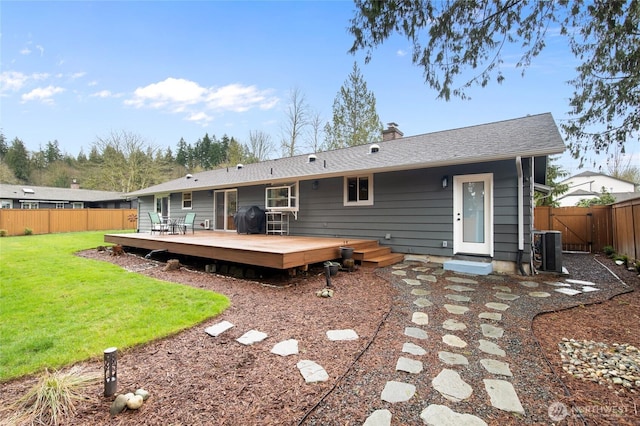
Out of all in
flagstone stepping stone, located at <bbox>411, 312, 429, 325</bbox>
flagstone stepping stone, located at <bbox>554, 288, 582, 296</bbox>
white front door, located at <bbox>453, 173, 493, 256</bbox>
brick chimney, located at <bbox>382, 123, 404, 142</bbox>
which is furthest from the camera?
brick chimney, located at <bbox>382, 123, 404, 142</bbox>

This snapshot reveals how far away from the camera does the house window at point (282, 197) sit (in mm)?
8917

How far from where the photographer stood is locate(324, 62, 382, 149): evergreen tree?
1809 cm

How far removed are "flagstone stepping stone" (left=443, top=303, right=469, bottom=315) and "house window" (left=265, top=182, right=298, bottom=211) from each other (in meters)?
5.67

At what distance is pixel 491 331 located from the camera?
317 cm

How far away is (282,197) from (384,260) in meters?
4.18

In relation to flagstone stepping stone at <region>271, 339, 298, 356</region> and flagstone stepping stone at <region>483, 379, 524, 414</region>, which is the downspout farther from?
flagstone stepping stone at <region>271, 339, 298, 356</region>

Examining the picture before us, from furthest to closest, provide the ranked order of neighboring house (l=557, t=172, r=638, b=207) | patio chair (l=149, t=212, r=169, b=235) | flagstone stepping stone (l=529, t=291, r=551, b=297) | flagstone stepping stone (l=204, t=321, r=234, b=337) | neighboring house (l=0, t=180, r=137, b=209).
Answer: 1. neighboring house (l=557, t=172, r=638, b=207)
2. neighboring house (l=0, t=180, r=137, b=209)
3. patio chair (l=149, t=212, r=169, b=235)
4. flagstone stepping stone (l=529, t=291, r=551, b=297)
5. flagstone stepping stone (l=204, t=321, r=234, b=337)

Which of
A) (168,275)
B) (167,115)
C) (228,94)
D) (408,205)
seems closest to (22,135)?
(167,115)

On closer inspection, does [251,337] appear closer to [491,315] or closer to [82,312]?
[82,312]

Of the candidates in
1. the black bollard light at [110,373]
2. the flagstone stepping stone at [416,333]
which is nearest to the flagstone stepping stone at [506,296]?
the flagstone stepping stone at [416,333]

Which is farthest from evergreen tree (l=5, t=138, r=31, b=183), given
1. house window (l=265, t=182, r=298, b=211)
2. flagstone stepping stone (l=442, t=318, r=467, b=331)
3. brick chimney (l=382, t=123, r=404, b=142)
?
flagstone stepping stone (l=442, t=318, r=467, b=331)

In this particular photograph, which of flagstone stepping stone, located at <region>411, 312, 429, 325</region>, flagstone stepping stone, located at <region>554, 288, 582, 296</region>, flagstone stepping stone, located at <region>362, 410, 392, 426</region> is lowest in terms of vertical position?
flagstone stepping stone, located at <region>362, 410, 392, 426</region>

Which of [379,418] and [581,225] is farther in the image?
[581,225]

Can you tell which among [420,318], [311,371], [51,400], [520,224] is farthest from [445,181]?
[51,400]
